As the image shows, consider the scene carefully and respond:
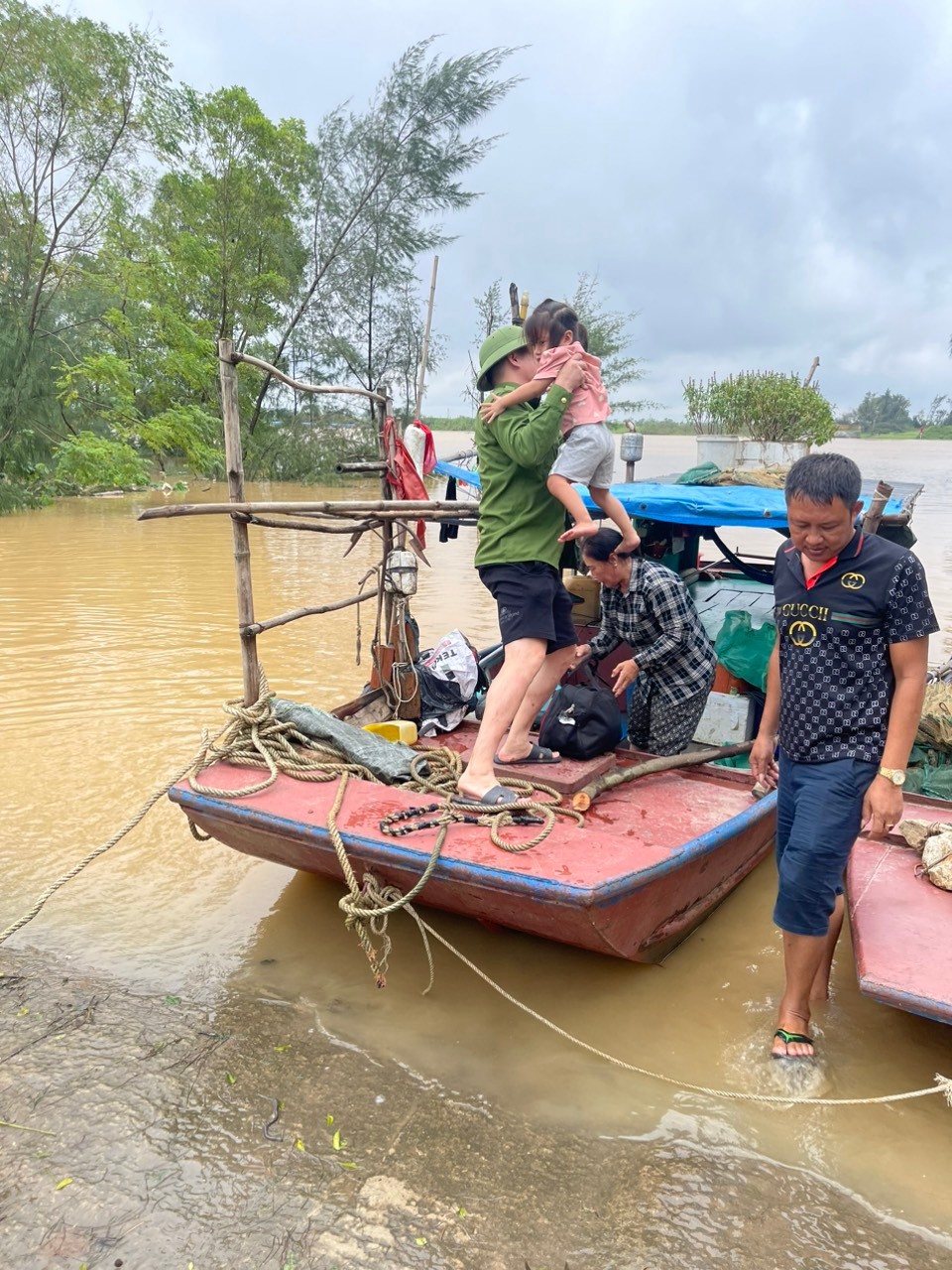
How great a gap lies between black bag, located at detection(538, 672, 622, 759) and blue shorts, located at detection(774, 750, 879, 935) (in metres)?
1.20

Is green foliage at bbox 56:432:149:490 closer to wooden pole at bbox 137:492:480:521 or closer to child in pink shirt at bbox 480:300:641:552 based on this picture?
wooden pole at bbox 137:492:480:521

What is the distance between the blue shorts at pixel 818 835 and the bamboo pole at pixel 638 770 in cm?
88

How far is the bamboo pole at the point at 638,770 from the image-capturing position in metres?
3.39

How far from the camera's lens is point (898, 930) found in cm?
286

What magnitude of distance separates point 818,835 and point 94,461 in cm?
1735

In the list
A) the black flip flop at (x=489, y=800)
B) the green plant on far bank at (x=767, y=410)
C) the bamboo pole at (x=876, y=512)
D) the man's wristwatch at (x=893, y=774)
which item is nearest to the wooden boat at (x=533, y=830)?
the black flip flop at (x=489, y=800)

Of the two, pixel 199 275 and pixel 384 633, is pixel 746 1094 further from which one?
pixel 199 275

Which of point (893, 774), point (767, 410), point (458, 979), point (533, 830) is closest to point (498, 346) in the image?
point (533, 830)

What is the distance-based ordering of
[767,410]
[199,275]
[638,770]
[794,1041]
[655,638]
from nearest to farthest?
1. [794,1041]
2. [638,770]
3. [655,638]
4. [767,410]
5. [199,275]

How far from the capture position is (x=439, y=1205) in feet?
7.52

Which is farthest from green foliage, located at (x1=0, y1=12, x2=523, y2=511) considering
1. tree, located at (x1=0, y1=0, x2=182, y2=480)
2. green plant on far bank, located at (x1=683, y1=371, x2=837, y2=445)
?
green plant on far bank, located at (x1=683, y1=371, x2=837, y2=445)

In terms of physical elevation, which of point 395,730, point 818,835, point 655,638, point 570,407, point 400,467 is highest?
point 570,407

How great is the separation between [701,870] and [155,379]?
2142 cm

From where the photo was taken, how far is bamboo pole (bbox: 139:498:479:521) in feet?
10.9
